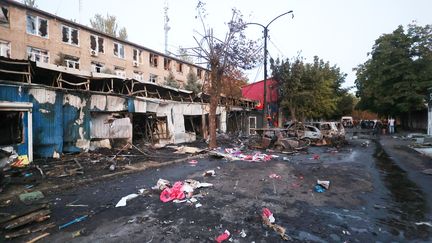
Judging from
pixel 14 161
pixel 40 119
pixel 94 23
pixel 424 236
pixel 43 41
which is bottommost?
pixel 424 236

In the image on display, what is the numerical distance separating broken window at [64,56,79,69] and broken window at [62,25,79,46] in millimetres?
1275

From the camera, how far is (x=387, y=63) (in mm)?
30391

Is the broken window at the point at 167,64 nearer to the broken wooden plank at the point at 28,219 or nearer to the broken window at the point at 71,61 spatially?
the broken window at the point at 71,61

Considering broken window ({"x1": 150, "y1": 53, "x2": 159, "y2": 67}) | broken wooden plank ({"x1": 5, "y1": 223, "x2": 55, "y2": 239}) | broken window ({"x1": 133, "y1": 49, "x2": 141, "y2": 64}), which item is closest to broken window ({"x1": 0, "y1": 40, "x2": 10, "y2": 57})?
broken window ({"x1": 133, "y1": 49, "x2": 141, "y2": 64})

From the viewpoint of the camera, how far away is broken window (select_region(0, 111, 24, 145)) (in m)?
9.07

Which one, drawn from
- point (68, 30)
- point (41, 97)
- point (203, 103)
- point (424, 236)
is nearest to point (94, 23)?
point (68, 30)

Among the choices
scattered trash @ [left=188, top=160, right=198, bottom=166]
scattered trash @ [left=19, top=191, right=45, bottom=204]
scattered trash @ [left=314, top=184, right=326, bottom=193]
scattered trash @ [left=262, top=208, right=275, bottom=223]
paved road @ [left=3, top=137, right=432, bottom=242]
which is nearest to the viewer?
paved road @ [left=3, top=137, right=432, bottom=242]

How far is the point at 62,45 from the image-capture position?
21719 millimetres

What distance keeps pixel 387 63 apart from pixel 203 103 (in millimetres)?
23837

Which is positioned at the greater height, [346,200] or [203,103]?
[203,103]

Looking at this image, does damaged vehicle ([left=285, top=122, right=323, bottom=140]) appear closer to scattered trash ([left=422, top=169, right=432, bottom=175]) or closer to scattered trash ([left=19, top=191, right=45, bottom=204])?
scattered trash ([left=422, top=169, right=432, bottom=175])

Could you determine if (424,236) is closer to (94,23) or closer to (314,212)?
(314,212)

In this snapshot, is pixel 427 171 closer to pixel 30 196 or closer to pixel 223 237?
pixel 223 237

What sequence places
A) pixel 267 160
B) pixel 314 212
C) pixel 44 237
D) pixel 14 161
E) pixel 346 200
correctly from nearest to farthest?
pixel 44 237
pixel 314 212
pixel 346 200
pixel 14 161
pixel 267 160
